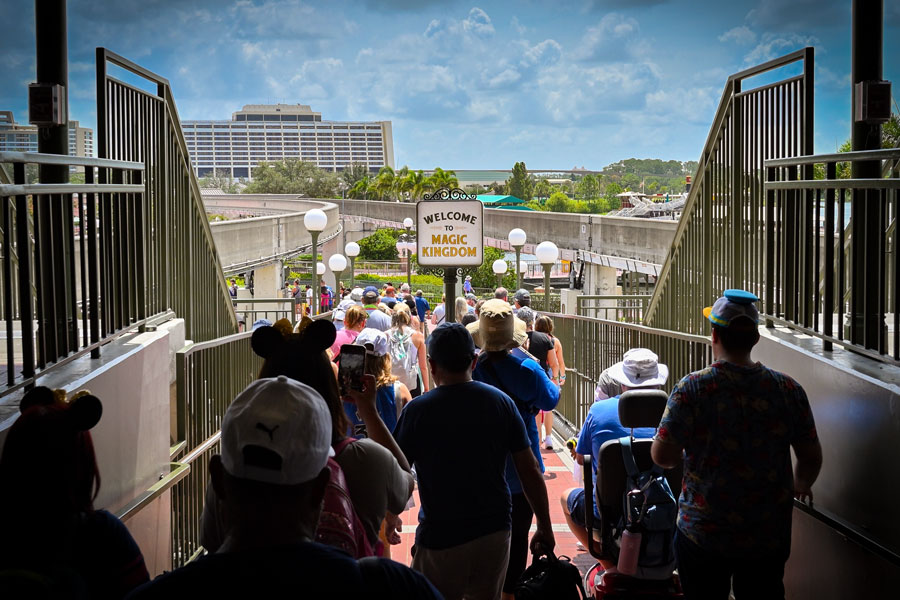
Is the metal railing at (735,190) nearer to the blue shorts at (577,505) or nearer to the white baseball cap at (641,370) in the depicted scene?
the white baseball cap at (641,370)

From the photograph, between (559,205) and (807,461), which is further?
(559,205)

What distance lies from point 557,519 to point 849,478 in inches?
161

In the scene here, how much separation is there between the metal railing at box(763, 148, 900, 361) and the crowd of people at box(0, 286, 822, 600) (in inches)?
26.9

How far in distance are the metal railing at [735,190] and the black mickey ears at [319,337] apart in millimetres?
Result: 3291

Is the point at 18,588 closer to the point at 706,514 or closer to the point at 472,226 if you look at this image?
the point at 706,514

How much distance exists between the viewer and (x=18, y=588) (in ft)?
6.81

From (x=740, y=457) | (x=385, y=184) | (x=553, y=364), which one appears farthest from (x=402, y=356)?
(x=385, y=184)

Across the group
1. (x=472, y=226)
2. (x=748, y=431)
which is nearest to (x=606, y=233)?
(x=472, y=226)

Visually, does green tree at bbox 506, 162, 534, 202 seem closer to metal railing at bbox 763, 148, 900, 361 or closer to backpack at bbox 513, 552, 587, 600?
metal railing at bbox 763, 148, 900, 361

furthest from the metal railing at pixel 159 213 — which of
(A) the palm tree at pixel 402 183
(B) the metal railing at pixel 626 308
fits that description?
(A) the palm tree at pixel 402 183

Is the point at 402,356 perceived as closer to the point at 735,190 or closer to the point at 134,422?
the point at 735,190

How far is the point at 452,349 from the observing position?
14.1ft

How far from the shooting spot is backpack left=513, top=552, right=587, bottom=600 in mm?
3609

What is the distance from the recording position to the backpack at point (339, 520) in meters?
2.97
